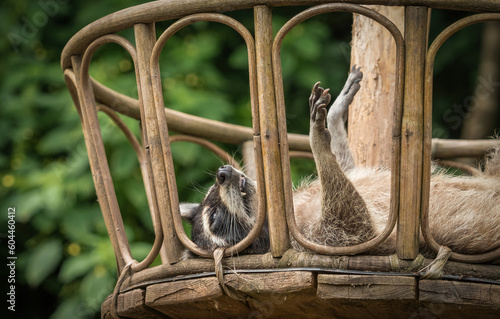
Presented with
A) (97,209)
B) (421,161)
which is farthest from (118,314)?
(97,209)

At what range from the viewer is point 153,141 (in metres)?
1.96

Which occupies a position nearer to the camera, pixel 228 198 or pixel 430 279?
pixel 430 279

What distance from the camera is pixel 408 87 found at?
→ 1728 millimetres

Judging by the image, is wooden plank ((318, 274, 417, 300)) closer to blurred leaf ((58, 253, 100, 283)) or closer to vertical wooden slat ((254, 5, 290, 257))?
vertical wooden slat ((254, 5, 290, 257))

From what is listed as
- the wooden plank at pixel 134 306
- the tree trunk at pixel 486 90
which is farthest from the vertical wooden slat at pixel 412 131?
the tree trunk at pixel 486 90

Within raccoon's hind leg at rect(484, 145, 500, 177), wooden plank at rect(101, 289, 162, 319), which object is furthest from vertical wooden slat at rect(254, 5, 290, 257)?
raccoon's hind leg at rect(484, 145, 500, 177)

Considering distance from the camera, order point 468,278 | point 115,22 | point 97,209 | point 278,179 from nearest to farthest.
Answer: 1. point 468,278
2. point 278,179
3. point 115,22
4. point 97,209

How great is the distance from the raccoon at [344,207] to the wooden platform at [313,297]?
32 cm

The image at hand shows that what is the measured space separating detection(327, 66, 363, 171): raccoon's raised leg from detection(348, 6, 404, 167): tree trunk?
0.21ft

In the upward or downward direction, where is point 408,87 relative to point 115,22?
downward

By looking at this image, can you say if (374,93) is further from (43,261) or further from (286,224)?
(43,261)

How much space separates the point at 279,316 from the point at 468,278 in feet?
2.20

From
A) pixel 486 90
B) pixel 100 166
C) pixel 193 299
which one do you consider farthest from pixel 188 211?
pixel 486 90

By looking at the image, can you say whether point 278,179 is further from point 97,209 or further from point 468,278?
point 97,209
